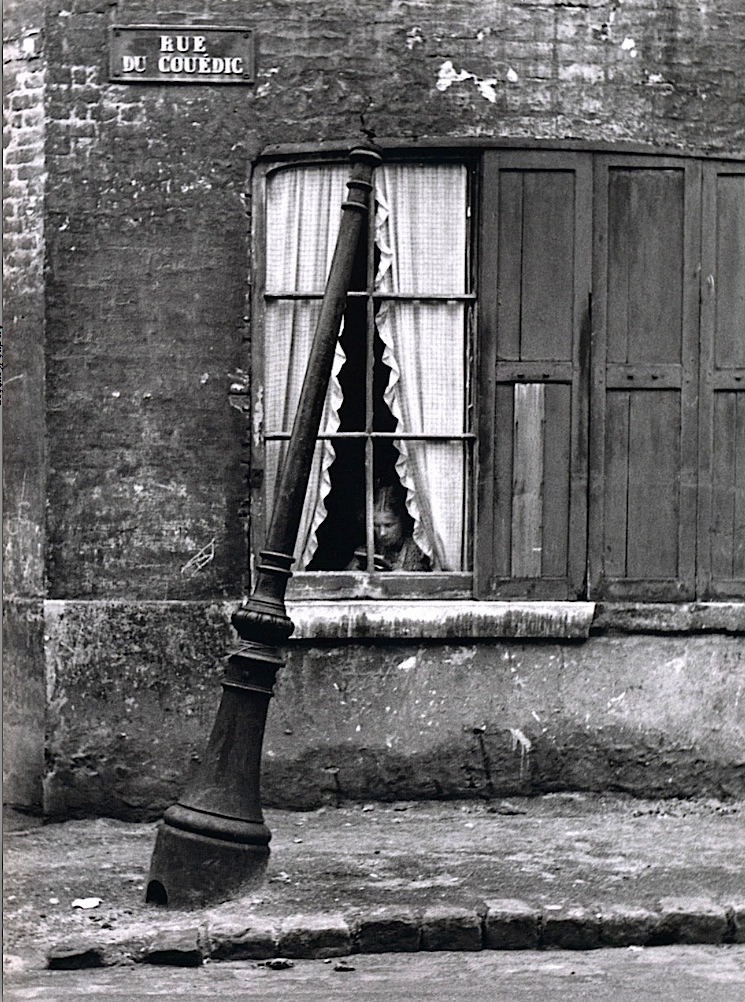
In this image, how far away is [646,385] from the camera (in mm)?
6977

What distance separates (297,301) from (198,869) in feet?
9.84

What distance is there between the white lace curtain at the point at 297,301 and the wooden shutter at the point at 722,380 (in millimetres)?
1875

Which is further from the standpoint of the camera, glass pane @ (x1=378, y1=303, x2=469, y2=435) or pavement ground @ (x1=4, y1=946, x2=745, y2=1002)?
glass pane @ (x1=378, y1=303, x2=469, y2=435)

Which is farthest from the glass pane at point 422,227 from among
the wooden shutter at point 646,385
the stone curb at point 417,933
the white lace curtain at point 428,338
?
the stone curb at point 417,933

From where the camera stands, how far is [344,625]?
6.81 metres

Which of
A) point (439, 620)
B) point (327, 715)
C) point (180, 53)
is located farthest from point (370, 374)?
point (180, 53)

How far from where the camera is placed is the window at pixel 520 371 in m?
6.93

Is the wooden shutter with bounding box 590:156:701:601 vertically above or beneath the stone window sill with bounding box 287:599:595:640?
above

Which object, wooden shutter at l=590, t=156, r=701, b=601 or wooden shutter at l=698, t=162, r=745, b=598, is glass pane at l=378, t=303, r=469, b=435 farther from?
wooden shutter at l=698, t=162, r=745, b=598

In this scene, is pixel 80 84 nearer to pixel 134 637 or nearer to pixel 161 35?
pixel 161 35

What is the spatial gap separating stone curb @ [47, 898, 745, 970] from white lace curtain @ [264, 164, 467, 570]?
2.34 metres

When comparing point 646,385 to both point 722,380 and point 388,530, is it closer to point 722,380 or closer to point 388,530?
point 722,380

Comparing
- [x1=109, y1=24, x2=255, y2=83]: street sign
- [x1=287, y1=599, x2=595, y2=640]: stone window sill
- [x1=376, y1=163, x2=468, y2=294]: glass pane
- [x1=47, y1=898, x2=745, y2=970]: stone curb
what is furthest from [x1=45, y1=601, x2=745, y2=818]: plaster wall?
[x1=109, y1=24, x2=255, y2=83]: street sign

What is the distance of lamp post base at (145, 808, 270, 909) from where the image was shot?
5215 mm
